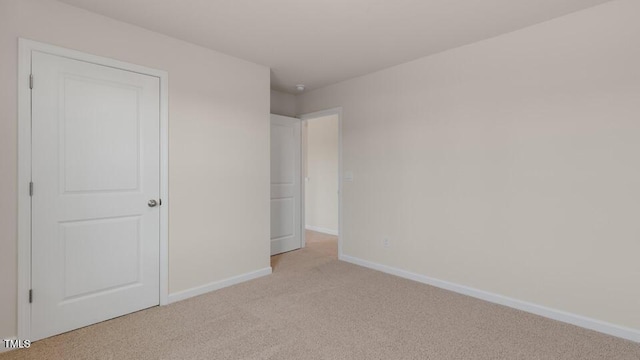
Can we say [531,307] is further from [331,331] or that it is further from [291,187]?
[291,187]

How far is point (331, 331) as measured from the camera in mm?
2330

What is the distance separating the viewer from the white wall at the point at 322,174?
5992 millimetres

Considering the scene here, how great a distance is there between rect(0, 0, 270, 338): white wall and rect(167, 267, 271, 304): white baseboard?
0.15 ft

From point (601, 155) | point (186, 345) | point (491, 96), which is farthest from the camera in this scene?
point (491, 96)

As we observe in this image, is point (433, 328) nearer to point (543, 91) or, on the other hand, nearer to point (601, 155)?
point (601, 155)

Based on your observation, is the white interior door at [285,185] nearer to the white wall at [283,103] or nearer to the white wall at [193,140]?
the white wall at [283,103]

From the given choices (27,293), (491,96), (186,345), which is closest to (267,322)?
(186,345)

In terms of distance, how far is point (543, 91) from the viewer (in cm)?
259

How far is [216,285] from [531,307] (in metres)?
2.93

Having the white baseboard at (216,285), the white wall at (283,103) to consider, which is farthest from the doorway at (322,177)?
the white baseboard at (216,285)

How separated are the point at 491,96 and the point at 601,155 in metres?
0.96

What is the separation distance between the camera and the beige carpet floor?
2.05 meters

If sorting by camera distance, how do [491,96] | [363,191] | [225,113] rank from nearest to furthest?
[491,96], [225,113], [363,191]

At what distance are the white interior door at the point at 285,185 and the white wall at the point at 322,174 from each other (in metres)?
1.27
